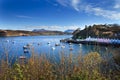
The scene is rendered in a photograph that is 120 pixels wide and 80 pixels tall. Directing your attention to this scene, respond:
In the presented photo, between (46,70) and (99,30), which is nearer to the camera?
(46,70)

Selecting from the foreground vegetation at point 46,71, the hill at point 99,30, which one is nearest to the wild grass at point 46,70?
the foreground vegetation at point 46,71

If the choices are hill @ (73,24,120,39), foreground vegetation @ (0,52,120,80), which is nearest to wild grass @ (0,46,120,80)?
foreground vegetation @ (0,52,120,80)

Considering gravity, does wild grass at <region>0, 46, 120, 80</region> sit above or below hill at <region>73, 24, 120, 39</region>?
above

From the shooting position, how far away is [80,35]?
242 feet

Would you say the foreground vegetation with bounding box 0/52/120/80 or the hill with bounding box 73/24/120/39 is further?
the hill with bounding box 73/24/120/39

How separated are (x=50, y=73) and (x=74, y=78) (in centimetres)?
86

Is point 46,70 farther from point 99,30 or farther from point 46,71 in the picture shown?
point 99,30

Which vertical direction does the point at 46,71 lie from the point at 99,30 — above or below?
above

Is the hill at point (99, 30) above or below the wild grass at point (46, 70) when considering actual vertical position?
below

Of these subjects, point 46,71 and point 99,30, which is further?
point 99,30

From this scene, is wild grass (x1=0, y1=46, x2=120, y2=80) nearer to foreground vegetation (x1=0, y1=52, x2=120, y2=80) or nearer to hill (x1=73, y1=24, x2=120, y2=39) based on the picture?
foreground vegetation (x1=0, y1=52, x2=120, y2=80)

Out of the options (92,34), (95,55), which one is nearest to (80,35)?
(92,34)

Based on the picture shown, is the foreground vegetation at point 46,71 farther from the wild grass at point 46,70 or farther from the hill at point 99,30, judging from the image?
the hill at point 99,30

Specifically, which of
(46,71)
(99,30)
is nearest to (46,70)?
(46,71)
